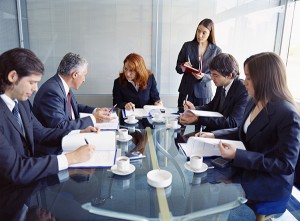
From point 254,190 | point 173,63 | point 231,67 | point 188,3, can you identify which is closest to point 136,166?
point 254,190

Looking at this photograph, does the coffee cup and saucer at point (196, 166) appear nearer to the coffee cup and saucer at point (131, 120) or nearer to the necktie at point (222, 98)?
the coffee cup and saucer at point (131, 120)

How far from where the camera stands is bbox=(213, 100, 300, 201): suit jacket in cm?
119

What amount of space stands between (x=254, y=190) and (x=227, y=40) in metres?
3.17

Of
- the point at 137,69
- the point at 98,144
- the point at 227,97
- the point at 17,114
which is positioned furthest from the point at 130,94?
the point at 17,114

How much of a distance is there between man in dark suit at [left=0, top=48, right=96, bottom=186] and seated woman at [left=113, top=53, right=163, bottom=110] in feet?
4.67

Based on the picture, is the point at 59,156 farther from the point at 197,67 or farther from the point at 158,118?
the point at 197,67

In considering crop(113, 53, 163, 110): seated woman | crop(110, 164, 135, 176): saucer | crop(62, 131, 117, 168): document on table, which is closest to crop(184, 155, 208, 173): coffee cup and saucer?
crop(110, 164, 135, 176): saucer

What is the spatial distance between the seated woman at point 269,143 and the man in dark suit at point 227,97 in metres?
0.56

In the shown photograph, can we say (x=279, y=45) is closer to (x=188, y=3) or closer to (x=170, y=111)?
(x=188, y=3)

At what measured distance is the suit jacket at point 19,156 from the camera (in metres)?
1.10

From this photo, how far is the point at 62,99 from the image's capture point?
1.95 m

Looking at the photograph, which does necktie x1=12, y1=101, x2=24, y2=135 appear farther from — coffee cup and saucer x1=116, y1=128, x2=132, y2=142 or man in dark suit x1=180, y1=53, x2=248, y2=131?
man in dark suit x1=180, y1=53, x2=248, y2=131

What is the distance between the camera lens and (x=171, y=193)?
1.08m

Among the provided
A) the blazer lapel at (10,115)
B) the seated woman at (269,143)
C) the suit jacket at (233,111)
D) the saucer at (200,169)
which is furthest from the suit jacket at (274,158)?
the blazer lapel at (10,115)
